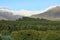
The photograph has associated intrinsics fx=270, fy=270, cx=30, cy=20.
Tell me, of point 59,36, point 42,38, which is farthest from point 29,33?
point 59,36

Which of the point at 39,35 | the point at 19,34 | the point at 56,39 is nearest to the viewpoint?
the point at 56,39

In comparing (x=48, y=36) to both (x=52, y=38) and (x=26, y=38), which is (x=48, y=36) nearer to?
(x=52, y=38)

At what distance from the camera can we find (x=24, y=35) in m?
45.8

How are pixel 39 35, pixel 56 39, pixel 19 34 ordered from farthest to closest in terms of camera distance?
pixel 19 34 → pixel 39 35 → pixel 56 39

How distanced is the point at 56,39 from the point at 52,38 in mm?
604

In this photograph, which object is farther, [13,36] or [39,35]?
[13,36]

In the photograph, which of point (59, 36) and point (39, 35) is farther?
point (39, 35)

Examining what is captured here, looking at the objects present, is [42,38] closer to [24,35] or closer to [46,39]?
[46,39]

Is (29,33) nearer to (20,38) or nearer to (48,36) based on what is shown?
(20,38)

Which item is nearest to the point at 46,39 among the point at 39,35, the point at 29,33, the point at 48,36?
the point at 48,36

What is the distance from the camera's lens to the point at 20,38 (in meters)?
45.7

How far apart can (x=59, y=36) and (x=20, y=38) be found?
8.36 metres

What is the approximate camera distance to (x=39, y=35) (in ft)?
143

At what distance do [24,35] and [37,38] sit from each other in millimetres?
2678
